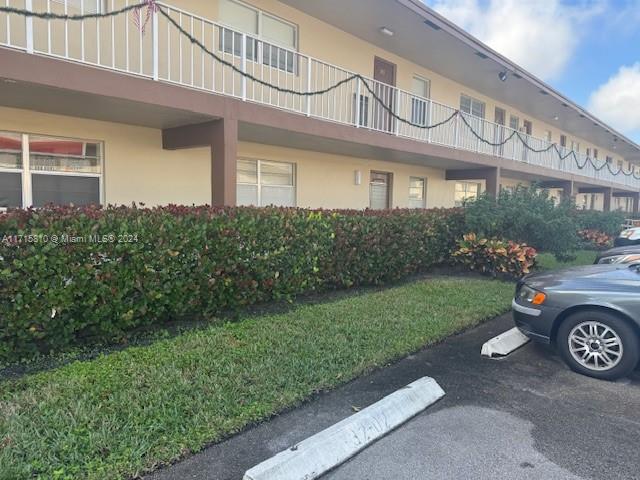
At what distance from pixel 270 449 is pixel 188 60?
7.12 meters

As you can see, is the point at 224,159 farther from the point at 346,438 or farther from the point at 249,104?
the point at 346,438

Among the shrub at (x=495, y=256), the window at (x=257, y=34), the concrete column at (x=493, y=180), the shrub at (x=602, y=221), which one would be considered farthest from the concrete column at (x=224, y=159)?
the shrub at (x=602, y=221)

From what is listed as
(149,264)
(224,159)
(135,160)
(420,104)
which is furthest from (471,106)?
(149,264)

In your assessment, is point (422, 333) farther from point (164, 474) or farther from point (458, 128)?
point (458, 128)

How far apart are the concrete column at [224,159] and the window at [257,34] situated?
79.9 inches

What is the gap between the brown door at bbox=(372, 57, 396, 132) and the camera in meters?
11.5

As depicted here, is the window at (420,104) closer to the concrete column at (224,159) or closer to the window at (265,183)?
the window at (265,183)

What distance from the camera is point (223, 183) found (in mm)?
7020

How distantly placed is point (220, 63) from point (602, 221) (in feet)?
56.9

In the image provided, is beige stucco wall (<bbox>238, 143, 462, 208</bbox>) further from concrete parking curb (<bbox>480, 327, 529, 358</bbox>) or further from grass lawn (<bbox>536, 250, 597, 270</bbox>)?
concrete parking curb (<bbox>480, 327, 529, 358</bbox>)

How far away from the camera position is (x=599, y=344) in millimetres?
4324

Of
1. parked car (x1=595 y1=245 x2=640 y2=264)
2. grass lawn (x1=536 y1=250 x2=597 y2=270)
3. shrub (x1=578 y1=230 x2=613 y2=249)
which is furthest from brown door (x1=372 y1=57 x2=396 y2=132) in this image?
shrub (x1=578 y1=230 x2=613 y2=249)

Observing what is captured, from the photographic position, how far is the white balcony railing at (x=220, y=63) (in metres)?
6.15

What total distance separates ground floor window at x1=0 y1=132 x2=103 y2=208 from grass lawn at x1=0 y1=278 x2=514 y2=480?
364cm
